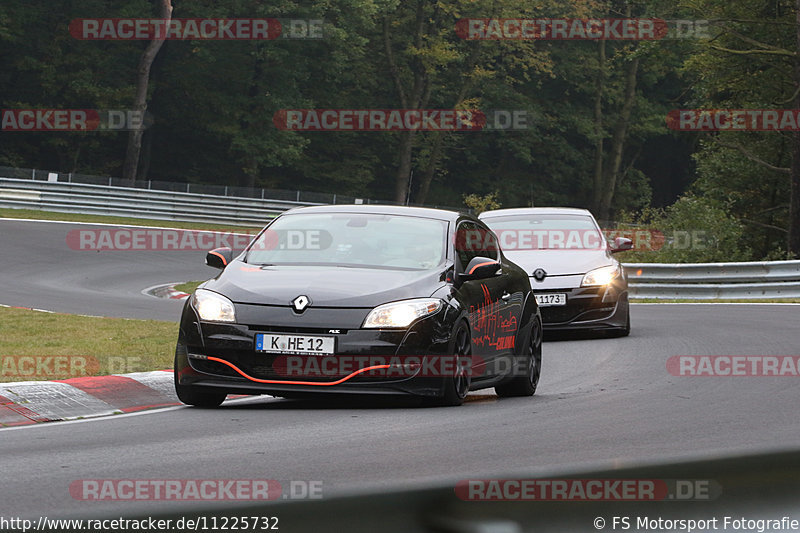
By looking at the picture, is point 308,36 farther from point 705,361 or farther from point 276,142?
point 705,361

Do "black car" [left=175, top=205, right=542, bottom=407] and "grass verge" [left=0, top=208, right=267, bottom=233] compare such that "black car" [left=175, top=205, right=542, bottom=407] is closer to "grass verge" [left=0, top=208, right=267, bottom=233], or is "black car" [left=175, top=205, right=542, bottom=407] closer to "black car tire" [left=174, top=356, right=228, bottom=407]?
"black car tire" [left=174, top=356, right=228, bottom=407]

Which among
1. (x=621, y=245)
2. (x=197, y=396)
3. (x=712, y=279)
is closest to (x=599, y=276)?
(x=621, y=245)

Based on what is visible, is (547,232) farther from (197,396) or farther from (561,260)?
(197,396)

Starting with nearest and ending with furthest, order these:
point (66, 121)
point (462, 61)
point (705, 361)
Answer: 1. point (705, 361)
2. point (66, 121)
3. point (462, 61)

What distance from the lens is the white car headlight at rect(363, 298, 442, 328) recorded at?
856cm

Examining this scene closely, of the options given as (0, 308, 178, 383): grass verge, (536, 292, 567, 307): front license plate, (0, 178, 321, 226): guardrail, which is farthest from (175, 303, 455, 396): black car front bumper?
(0, 178, 321, 226): guardrail

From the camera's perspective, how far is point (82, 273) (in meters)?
27.1

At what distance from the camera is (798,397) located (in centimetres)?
980

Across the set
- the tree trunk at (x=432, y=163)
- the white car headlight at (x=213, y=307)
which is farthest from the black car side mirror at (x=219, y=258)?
the tree trunk at (x=432, y=163)

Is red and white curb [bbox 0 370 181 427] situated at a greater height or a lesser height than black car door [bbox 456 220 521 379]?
lesser

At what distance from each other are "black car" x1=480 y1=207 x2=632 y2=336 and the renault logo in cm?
718

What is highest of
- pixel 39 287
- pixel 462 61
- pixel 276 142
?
pixel 462 61

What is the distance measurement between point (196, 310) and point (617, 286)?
25.9ft

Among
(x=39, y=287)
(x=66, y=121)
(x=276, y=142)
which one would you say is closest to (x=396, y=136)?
(x=276, y=142)
